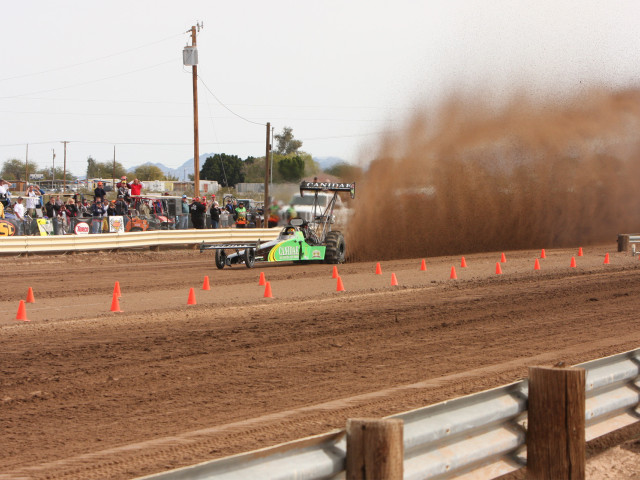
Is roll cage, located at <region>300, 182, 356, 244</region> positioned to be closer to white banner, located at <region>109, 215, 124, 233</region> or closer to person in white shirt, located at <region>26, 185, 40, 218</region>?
white banner, located at <region>109, 215, 124, 233</region>

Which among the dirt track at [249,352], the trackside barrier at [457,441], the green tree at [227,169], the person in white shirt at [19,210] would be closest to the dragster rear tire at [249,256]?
the dirt track at [249,352]

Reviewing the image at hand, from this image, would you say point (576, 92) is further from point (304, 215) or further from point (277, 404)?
point (277, 404)

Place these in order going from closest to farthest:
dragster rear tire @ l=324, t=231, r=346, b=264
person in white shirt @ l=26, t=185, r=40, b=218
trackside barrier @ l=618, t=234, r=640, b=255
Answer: dragster rear tire @ l=324, t=231, r=346, b=264 < trackside barrier @ l=618, t=234, r=640, b=255 < person in white shirt @ l=26, t=185, r=40, b=218

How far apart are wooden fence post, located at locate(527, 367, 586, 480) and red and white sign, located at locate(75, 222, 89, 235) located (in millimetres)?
21919

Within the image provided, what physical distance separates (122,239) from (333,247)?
8.08 metres

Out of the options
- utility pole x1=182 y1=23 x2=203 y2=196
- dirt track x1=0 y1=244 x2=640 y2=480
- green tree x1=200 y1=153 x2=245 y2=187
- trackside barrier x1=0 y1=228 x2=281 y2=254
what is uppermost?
green tree x1=200 y1=153 x2=245 y2=187

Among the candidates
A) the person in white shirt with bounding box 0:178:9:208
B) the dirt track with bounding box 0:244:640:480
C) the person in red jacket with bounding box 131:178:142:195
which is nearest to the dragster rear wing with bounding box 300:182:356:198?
the dirt track with bounding box 0:244:640:480

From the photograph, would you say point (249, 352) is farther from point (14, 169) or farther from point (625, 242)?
point (14, 169)

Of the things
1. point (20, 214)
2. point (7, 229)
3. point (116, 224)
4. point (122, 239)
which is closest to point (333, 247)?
point (122, 239)

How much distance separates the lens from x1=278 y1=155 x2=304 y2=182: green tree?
2140cm

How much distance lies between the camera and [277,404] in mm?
6902

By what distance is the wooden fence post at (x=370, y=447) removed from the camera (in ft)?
11.0

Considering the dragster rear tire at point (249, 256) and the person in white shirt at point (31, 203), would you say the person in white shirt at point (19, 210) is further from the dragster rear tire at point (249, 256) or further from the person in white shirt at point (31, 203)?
the dragster rear tire at point (249, 256)

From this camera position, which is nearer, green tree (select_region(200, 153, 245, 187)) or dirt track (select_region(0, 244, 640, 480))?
dirt track (select_region(0, 244, 640, 480))
